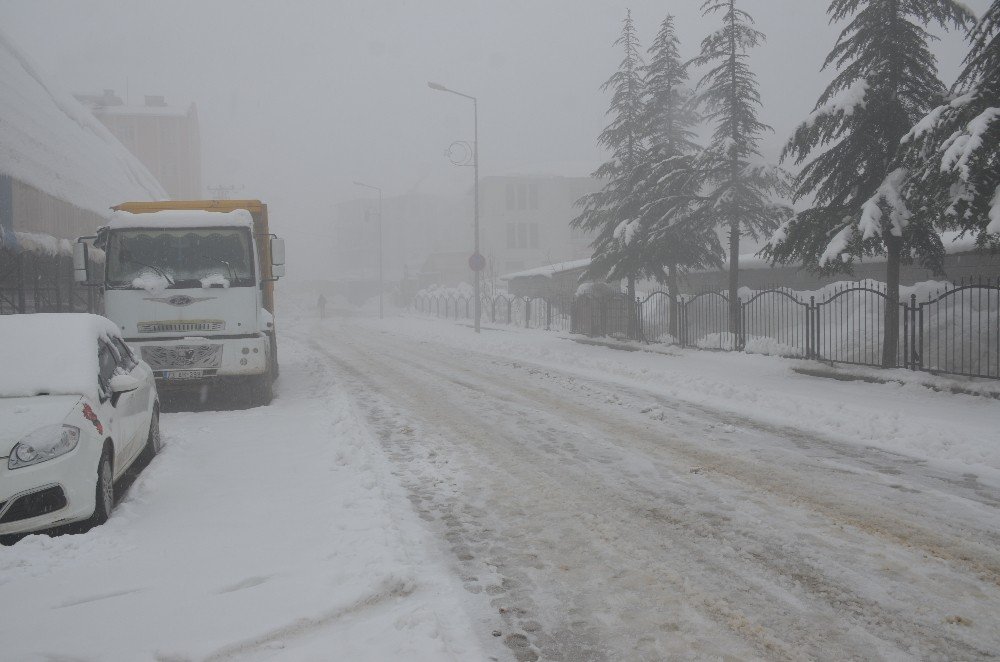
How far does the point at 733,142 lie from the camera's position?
17000mm

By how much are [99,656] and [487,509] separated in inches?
112

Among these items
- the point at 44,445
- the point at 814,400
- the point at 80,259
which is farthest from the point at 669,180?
the point at 44,445

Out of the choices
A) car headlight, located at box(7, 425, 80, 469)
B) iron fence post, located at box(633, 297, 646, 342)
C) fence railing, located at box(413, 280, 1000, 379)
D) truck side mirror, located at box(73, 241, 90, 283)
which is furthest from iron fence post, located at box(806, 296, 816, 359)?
car headlight, located at box(7, 425, 80, 469)

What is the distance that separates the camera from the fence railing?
41.6 ft

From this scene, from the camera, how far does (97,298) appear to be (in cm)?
2569

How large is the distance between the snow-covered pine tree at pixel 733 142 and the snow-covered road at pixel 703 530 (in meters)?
8.47

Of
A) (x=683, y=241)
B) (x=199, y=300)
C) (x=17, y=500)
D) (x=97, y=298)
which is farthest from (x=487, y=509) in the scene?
(x=97, y=298)

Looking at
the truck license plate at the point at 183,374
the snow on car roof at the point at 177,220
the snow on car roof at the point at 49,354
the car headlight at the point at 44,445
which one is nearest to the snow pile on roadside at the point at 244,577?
A: the car headlight at the point at 44,445

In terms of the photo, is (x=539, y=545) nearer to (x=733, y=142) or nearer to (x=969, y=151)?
(x=969, y=151)

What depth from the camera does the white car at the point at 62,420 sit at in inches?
181

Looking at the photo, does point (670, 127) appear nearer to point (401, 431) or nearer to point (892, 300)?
point (892, 300)

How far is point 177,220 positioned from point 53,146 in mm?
16369

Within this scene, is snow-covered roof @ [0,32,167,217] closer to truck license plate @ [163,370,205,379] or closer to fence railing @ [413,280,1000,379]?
truck license plate @ [163,370,205,379]

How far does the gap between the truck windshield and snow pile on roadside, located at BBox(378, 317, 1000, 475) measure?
725 centimetres
